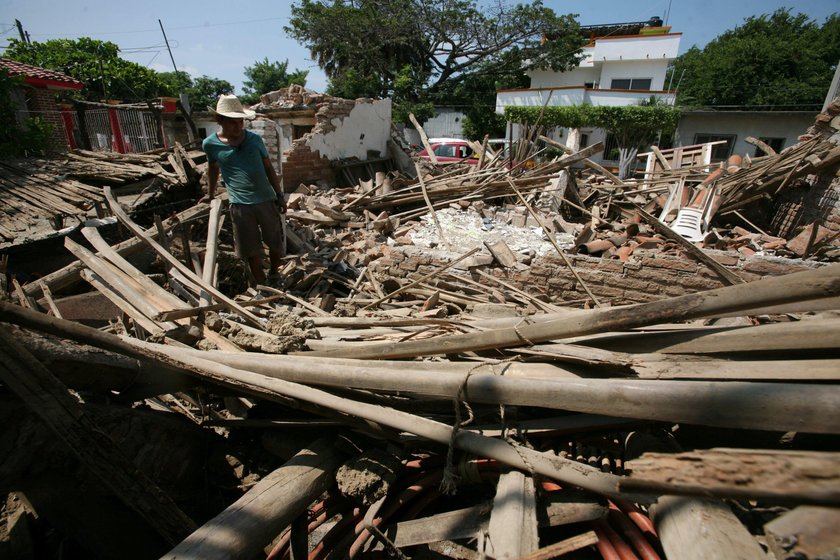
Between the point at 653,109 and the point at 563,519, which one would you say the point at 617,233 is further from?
the point at 653,109

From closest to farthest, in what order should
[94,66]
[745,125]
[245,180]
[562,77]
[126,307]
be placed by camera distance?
[126,307], [245,180], [745,125], [94,66], [562,77]

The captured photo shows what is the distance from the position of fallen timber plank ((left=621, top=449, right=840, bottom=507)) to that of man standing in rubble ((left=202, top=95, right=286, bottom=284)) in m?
4.14

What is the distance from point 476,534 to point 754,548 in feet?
2.67

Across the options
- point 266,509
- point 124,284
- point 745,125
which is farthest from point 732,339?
point 745,125

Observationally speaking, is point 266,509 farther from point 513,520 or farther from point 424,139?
point 424,139

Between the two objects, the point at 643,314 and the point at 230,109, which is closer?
the point at 643,314

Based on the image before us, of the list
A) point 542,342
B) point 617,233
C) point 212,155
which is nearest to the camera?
point 542,342

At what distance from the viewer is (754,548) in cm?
107

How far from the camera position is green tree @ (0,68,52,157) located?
9.02 meters

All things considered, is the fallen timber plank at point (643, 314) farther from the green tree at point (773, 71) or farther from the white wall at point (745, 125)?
the green tree at point (773, 71)

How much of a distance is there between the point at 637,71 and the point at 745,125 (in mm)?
7628

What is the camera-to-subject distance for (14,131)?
364 inches

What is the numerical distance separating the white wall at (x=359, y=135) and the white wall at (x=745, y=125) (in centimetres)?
1791

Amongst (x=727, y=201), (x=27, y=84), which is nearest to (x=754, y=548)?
(x=727, y=201)
